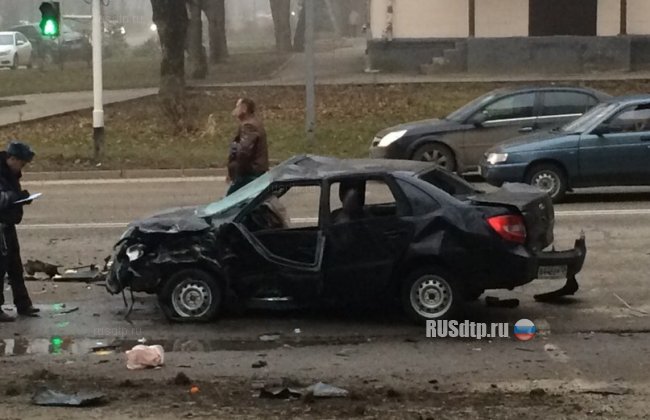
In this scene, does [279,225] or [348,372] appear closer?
[348,372]

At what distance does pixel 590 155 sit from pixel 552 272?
6866 mm

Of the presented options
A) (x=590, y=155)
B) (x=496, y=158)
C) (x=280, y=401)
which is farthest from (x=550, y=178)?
(x=280, y=401)

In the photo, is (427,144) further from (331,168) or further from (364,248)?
(364,248)

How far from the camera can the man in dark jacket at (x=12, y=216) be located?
32.9 feet

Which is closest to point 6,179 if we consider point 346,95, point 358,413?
point 358,413

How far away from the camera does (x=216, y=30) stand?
153ft

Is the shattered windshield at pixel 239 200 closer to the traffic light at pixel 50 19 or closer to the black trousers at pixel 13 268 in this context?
the black trousers at pixel 13 268

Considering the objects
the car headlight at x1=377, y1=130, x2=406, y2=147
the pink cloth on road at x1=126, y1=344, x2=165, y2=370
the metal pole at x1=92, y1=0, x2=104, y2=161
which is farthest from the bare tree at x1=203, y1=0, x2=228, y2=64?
the pink cloth on road at x1=126, y1=344, x2=165, y2=370

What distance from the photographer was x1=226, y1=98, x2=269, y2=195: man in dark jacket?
12484mm

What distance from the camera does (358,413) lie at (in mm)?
7141

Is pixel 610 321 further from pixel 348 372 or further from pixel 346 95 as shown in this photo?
pixel 346 95

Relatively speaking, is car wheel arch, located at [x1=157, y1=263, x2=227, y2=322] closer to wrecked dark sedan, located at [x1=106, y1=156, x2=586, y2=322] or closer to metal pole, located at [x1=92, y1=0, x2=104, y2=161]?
wrecked dark sedan, located at [x1=106, y1=156, x2=586, y2=322]

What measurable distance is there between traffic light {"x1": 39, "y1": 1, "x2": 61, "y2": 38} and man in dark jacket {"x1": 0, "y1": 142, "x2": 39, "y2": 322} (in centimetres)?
1172

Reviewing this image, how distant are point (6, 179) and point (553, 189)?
8.40 meters
